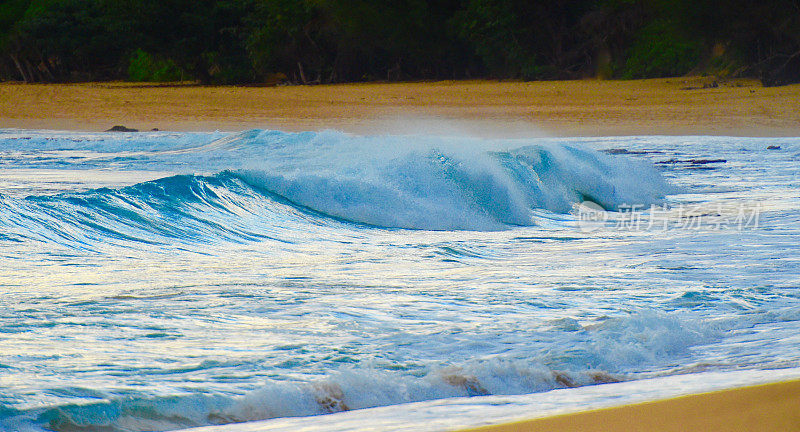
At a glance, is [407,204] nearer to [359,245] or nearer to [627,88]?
[359,245]

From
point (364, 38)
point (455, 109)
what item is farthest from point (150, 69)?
point (455, 109)

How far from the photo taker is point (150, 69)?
130 feet

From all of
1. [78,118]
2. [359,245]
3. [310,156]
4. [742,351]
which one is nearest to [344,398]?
[742,351]

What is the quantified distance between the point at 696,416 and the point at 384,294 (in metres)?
2.72

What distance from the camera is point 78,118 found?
78.3ft

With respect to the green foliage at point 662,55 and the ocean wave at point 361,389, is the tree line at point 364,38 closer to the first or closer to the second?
the green foliage at point 662,55

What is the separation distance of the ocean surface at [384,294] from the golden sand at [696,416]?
21 cm

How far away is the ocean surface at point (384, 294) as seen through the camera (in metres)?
3.54

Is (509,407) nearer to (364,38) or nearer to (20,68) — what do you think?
(364,38)

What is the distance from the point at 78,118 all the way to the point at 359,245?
1809 cm
